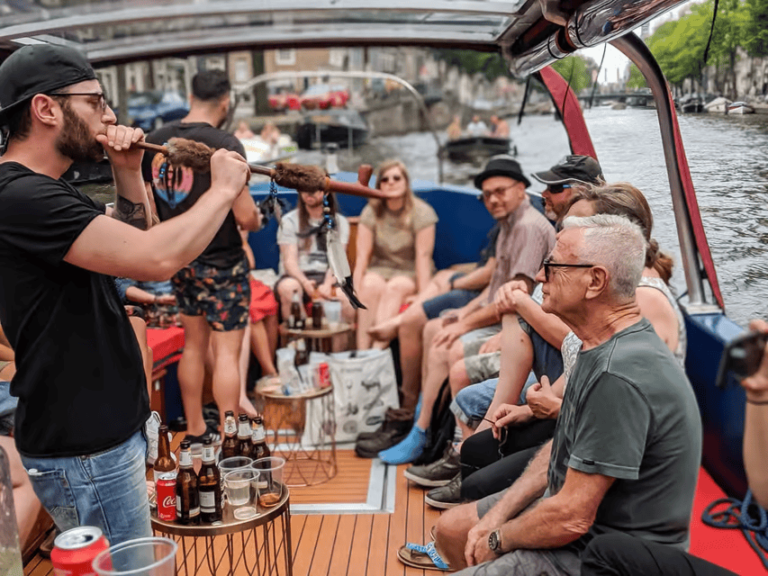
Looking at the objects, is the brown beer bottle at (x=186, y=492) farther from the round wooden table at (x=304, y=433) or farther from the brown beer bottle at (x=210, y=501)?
the round wooden table at (x=304, y=433)

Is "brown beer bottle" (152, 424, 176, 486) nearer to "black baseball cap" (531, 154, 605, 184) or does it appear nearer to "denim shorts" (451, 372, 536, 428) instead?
"denim shorts" (451, 372, 536, 428)

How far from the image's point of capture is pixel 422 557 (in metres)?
2.76

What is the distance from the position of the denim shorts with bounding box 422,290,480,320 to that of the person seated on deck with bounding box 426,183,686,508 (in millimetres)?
1223

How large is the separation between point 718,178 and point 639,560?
1665mm

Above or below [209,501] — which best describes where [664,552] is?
above

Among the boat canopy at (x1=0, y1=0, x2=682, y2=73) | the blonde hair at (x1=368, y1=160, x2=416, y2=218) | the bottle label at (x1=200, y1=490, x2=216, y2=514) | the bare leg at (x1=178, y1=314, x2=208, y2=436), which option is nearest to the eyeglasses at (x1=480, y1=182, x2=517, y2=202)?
the boat canopy at (x1=0, y1=0, x2=682, y2=73)

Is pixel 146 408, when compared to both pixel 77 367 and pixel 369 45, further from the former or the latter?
pixel 369 45

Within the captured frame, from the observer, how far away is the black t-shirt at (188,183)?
3.26 m

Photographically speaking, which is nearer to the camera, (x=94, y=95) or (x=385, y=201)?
(x=94, y=95)

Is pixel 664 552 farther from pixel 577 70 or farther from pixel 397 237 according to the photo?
pixel 397 237

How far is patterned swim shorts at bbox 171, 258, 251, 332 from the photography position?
353cm

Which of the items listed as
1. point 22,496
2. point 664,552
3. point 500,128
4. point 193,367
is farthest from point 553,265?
point 500,128

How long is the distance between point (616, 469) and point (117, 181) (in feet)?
4.87

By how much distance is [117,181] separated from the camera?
2023mm
